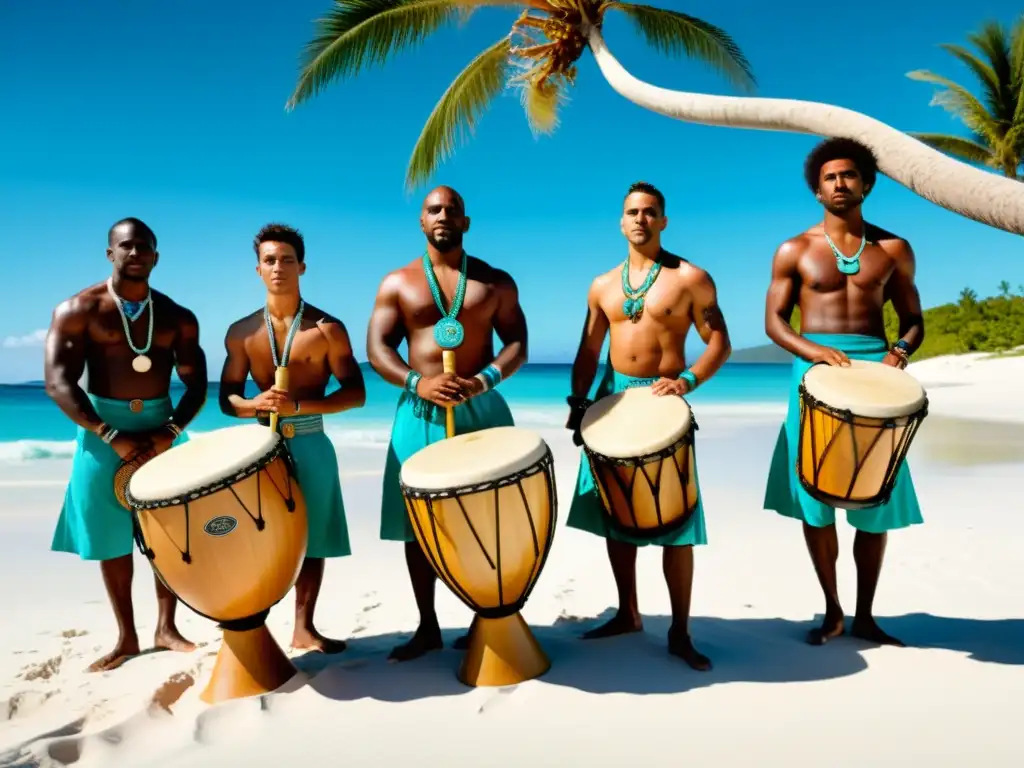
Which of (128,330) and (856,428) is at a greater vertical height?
(128,330)

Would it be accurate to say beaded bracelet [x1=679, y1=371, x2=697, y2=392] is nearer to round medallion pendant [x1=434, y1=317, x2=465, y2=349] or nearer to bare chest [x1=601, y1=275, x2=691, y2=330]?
bare chest [x1=601, y1=275, x2=691, y2=330]

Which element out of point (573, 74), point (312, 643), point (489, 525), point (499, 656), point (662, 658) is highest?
point (573, 74)

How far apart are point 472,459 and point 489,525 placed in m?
0.26

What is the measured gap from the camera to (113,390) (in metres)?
3.75

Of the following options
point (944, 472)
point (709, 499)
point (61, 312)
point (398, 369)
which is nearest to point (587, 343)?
point (398, 369)

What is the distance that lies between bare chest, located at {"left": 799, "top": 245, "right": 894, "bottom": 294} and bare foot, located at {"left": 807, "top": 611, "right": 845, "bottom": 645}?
5.27ft

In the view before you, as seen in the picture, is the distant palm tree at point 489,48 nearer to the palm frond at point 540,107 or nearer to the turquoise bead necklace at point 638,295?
the palm frond at point 540,107

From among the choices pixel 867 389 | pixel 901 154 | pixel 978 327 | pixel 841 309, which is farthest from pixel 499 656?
pixel 978 327

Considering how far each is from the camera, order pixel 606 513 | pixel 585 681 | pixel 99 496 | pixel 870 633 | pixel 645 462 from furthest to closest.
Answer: pixel 870 633 < pixel 99 496 < pixel 606 513 < pixel 585 681 < pixel 645 462

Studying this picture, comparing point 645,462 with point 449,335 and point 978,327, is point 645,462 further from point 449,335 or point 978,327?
point 978,327

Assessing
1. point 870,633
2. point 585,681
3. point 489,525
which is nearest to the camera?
point 489,525

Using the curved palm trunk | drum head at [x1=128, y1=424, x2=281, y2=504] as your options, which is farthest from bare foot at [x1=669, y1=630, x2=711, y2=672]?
the curved palm trunk

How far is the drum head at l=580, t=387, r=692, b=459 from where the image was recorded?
10.7 ft

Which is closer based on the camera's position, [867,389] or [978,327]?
[867,389]
